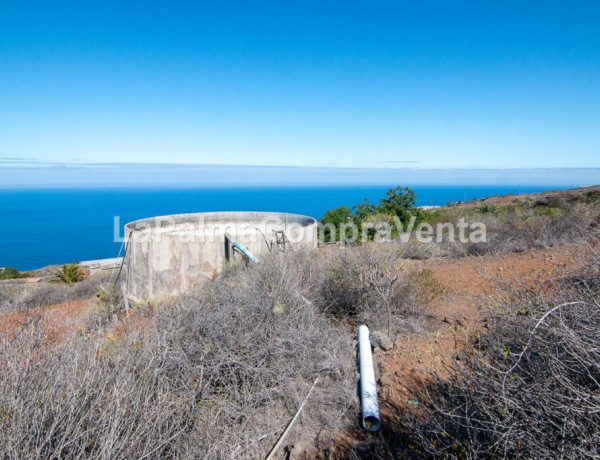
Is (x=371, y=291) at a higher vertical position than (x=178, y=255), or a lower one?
higher

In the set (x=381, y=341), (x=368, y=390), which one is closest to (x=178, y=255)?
(x=381, y=341)

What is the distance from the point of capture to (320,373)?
414 cm

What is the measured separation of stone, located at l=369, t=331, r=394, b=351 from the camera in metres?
4.74

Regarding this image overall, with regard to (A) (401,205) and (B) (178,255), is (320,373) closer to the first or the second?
(B) (178,255)

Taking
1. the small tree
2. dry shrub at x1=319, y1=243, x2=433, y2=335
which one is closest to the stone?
dry shrub at x1=319, y1=243, x2=433, y2=335

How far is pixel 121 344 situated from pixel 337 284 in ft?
11.9

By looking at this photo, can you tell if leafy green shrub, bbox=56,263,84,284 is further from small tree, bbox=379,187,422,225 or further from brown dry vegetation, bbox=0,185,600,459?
brown dry vegetation, bbox=0,185,600,459

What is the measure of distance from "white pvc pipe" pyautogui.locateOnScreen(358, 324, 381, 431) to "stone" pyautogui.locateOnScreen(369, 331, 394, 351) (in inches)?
10.5

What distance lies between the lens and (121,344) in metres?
3.58

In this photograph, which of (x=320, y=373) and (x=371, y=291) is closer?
(x=320, y=373)

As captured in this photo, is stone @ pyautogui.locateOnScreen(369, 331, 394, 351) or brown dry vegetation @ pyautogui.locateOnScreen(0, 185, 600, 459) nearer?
brown dry vegetation @ pyautogui.locateOnScreen(0, 185, 600, 459)

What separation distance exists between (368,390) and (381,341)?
130 centimetres

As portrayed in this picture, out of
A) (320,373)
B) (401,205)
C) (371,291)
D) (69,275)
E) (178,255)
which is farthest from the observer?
(69,275)

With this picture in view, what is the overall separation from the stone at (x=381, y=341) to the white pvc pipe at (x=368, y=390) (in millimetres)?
267
